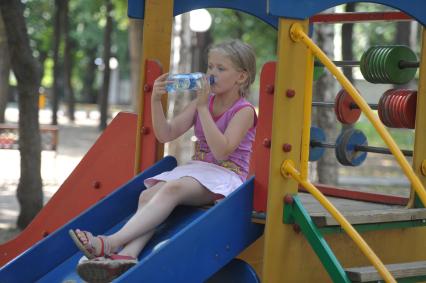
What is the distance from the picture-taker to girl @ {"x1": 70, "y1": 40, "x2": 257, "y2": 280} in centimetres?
443

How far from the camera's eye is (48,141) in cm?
1452

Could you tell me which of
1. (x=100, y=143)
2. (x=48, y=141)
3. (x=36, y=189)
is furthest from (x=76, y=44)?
(x=100, y=143)

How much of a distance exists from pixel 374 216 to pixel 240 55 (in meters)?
1.15

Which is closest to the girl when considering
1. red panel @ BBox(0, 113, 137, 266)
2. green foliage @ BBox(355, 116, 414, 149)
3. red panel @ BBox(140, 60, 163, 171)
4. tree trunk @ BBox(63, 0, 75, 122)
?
red panel @ BBox(140, 60, 163, 171)

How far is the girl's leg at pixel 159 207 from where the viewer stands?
14.8ft

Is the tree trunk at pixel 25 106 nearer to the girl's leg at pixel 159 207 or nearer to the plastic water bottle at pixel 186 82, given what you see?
the plastic water bottle at pixel 186 82

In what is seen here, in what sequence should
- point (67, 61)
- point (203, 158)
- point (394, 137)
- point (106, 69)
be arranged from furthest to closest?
point (67, 61)
point (394, 137)
point (106, 69)
point (203, 158)

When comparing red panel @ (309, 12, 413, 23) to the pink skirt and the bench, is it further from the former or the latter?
the bench

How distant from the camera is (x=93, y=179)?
19.5 ft

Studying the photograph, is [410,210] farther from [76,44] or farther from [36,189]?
[76,44]

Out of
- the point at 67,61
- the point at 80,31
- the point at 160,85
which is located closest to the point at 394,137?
the point at 67,61

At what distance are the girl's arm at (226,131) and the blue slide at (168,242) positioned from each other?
0.75ft

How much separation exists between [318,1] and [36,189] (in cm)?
507

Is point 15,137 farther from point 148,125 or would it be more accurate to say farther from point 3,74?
point 148,125
